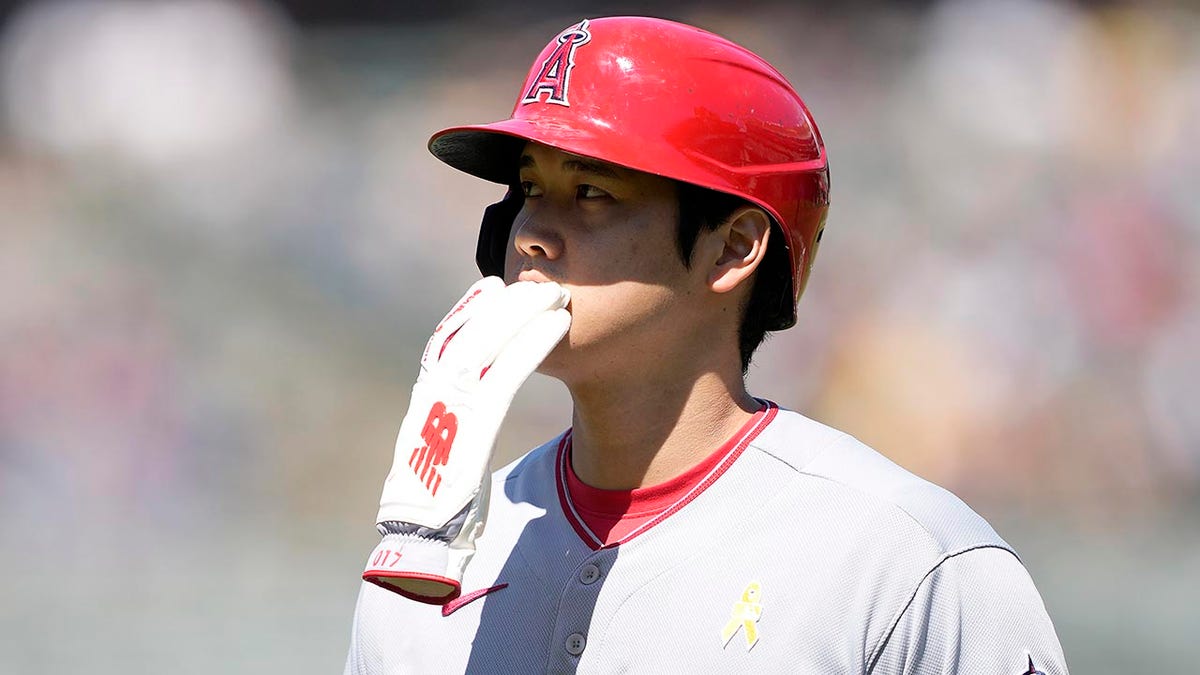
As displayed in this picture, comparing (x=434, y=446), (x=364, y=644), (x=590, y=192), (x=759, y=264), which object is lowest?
(x=364, y=644)

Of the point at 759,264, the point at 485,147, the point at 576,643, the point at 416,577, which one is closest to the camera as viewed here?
the point at 416,577

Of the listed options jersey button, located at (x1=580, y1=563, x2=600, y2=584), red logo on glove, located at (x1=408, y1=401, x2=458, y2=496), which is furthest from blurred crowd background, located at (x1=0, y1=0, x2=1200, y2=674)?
red logo on glove, located at (x1=408, y1=401, x2=458, y2=496)

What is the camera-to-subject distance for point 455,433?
6.02ft

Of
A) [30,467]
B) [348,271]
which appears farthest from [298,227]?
[30,467]

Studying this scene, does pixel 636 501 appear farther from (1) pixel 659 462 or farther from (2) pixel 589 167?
(2) pixel 589 167

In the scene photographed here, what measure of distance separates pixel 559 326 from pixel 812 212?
1.59ft

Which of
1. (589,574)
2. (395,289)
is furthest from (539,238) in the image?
(395,289)

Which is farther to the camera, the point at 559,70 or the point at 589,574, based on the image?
the point at 559,70

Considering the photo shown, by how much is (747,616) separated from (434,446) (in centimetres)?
46

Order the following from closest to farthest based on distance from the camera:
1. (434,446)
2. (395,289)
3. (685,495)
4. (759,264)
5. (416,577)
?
1. (416,577)
2. (434,446)
3. (685,495)
4. (759,264)
5. (395,289)

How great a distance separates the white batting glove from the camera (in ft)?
5.78

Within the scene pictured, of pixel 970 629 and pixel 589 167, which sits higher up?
pixel 589 167

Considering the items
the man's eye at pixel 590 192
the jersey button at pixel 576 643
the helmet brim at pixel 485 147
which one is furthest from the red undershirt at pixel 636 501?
the helmet brim at pixel 485 147

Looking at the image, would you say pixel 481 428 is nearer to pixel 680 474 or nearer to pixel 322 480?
pixel 680 474
